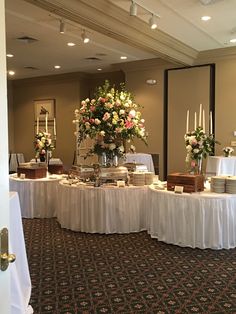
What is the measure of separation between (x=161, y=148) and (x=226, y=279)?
6.03 metres

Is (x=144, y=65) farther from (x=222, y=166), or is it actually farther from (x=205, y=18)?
(x=205, y=18)

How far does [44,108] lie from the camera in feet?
40.7

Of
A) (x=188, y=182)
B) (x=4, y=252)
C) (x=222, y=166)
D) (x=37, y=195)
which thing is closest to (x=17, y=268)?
(x=4, y=252)

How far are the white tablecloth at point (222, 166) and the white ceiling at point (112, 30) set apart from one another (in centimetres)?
239

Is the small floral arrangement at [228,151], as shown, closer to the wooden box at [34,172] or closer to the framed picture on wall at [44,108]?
the wooden box at [34,172]

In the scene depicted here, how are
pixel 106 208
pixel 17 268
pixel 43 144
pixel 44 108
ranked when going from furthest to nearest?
1. pixel 44 108
2. pixel 43 144
3. pixel 106 208
4. pixel 17 268

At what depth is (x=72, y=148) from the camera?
1194cm

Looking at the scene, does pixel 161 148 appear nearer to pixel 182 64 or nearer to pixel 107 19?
pixel 182 64

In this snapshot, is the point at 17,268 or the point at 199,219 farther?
the point at 199,219

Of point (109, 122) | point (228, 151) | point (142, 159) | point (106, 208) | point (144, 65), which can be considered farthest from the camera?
point (144, 65)

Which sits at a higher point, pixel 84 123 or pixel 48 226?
pixel 84 123

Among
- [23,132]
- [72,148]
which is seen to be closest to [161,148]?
[72,148]

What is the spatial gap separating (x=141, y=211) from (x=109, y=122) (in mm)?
1417

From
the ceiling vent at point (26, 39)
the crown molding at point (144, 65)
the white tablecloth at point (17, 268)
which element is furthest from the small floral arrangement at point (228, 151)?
the white tablecloth at point (17, 268)
